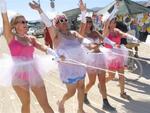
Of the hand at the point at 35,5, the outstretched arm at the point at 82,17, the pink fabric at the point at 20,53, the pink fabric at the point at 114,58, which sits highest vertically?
the hand at the point at 35,5

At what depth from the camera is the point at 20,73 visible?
6.40 metres

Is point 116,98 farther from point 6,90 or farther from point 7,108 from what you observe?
point 6,90

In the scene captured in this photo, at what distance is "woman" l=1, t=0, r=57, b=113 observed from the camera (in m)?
6.21

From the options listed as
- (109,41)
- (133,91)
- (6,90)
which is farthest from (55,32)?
(6,90)

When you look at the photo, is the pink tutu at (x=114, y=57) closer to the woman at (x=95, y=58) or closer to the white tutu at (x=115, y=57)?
the white tutu at (x=115, y=57)

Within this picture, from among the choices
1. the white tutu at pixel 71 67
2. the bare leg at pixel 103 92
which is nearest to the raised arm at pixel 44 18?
the white tutu at pixel 71 67

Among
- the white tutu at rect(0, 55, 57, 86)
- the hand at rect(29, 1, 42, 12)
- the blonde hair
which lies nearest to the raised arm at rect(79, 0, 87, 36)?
the hand at rect(29, 1, 42, 12)

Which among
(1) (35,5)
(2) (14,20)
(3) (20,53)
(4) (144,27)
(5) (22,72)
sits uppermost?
(1) (35,5)

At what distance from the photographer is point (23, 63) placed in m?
6.34

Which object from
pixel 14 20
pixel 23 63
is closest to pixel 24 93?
pixel 23 63

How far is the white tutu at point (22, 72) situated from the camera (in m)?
6.29

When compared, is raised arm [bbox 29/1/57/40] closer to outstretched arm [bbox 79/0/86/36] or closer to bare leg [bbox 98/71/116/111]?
outstretched arm [bbox 79/0/86/36]

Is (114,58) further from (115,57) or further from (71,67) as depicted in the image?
(71,67)

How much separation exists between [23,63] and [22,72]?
0.48 feet
